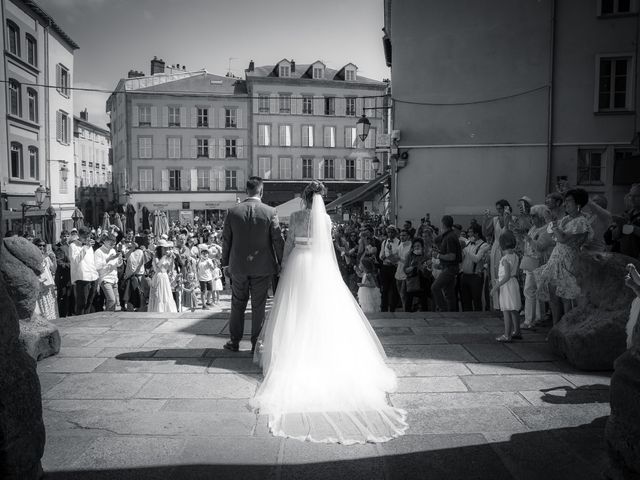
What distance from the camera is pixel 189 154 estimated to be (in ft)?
162

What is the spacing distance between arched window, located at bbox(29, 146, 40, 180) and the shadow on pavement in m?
26.2

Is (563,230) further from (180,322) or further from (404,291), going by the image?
(180,322)

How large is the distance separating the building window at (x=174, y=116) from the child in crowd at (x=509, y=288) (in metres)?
46.1

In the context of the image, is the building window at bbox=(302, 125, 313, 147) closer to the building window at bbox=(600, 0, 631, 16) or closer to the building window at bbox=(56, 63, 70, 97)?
the building window at bbox=(56, 63, 70, 97)

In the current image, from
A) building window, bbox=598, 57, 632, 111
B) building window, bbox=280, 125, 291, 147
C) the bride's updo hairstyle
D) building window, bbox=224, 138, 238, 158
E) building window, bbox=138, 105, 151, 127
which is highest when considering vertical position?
building window, bbox=138, 105, 151, 127

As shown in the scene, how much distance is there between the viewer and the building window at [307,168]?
50750 mm

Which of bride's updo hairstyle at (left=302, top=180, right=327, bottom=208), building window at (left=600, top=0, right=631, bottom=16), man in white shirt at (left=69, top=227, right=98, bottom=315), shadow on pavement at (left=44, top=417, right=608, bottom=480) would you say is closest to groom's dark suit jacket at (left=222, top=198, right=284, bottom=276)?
bride's updo hairstyle at (left=302, top=180, right=327, bottom=208)

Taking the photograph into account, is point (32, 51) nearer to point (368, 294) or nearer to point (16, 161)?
point (16, 161)

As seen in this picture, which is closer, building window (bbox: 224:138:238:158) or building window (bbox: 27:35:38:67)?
building window (bbox: 27:35:38:67)

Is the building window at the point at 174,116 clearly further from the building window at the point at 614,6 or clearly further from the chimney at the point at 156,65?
the building window at the point at 614,6

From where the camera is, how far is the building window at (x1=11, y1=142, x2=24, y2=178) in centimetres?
2396

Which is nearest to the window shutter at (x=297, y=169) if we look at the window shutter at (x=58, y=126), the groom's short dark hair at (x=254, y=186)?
the window shutter at (x=58, y=126)

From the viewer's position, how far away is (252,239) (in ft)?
19.8

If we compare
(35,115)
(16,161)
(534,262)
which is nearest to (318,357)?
(534,262)
